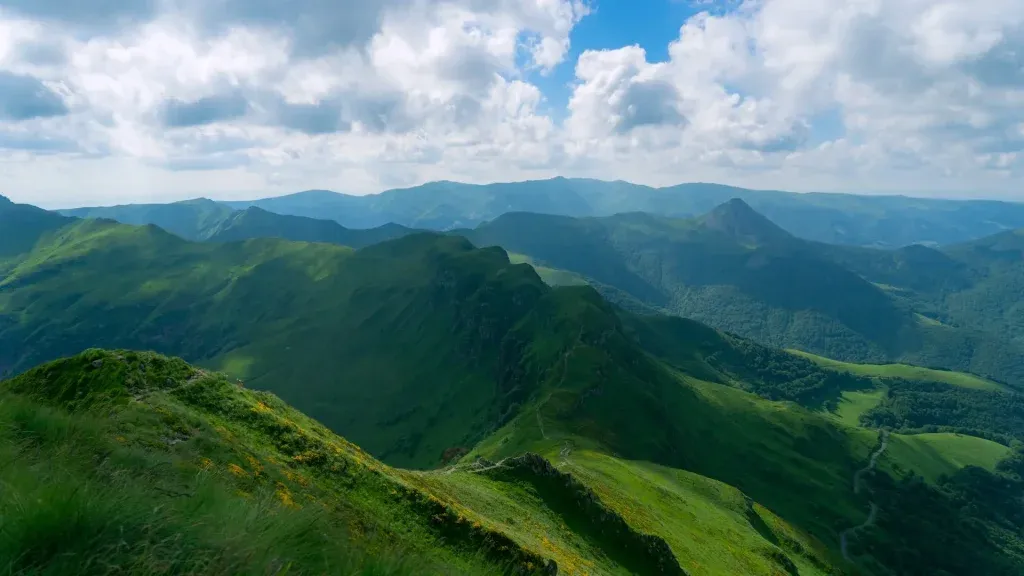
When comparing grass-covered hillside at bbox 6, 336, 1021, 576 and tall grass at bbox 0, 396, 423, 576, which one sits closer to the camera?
tall grass at bbox 0, 396, 423, 576

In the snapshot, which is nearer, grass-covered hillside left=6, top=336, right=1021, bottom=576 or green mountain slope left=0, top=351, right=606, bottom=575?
green mountain slope left=0, top=351, right=606, bottom=575

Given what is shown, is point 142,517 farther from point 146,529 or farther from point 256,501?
point 256,501

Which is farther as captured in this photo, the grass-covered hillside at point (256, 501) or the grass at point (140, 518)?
the grass-covered hillside at point (256, 501)

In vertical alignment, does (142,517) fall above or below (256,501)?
above

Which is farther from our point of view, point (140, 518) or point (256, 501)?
point (256, 501)

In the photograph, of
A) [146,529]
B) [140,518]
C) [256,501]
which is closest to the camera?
[146,529]

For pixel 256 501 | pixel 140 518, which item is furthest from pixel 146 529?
pixel 256 501

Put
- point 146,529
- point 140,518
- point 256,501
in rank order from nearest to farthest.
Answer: point 146,529 → point 140,518 → point 256,501

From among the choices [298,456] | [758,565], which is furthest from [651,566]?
[758,565]

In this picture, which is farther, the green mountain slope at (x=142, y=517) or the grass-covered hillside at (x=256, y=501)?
the grass-covered hillside at (x=256, y=501)

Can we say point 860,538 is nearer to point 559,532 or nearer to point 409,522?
point 559,532

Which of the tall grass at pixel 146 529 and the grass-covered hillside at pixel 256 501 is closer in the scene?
the tall grass at pixel 146 529
